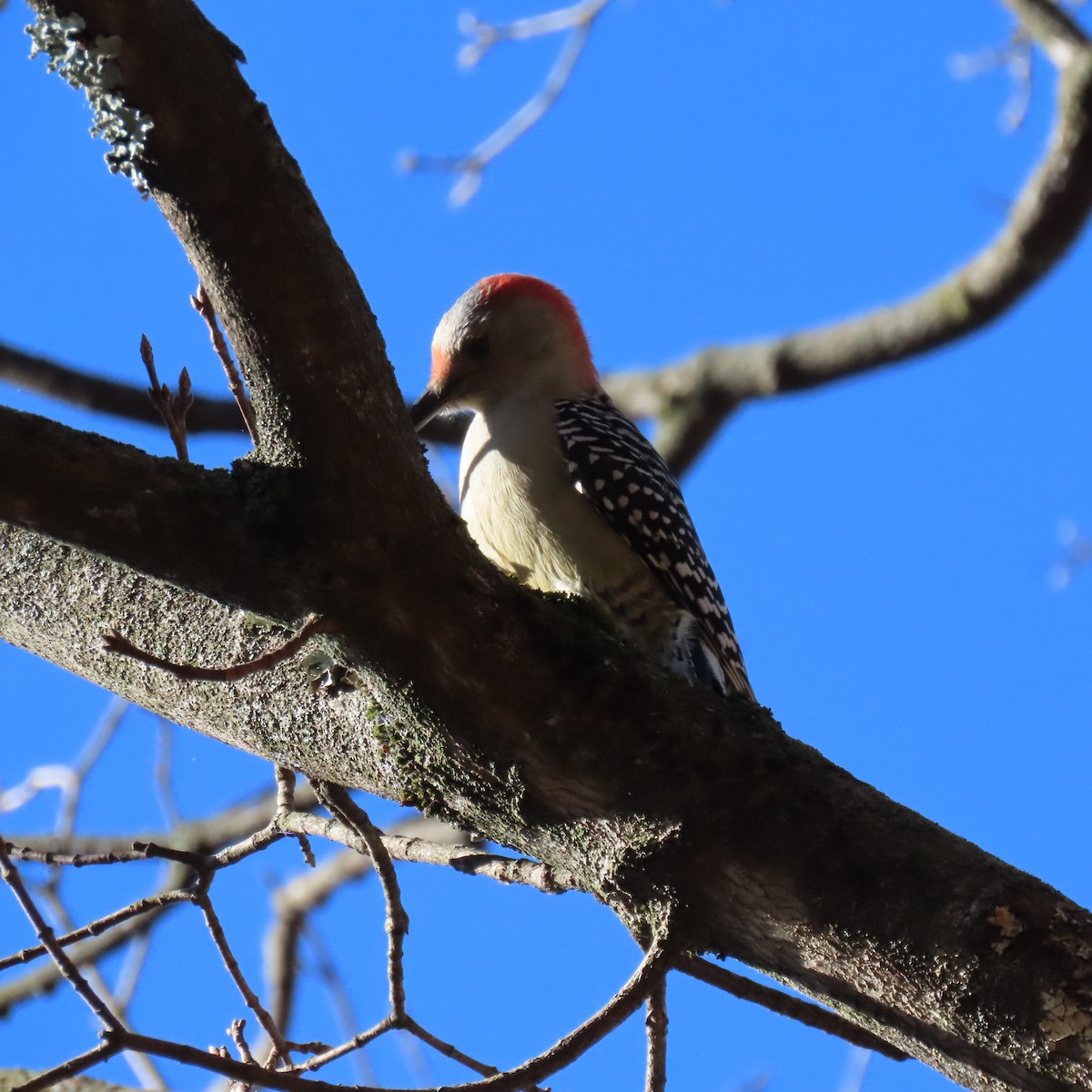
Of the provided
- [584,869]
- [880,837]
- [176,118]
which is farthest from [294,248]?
[880,837]

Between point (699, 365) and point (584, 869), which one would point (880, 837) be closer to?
point (584, 869)

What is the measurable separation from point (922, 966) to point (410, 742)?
3.69ft

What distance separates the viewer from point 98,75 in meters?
2.39

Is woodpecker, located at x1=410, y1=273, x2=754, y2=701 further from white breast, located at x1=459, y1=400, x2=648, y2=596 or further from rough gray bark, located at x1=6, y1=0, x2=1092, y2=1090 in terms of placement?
rough gray bark, located at x1=6, y1=0, x2=1092, y2=1090

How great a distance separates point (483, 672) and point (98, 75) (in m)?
1.32

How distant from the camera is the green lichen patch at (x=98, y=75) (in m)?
2.39

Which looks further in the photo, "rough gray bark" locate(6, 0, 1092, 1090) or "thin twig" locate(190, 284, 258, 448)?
"thin twig" locate(190, 284, 258, 448)

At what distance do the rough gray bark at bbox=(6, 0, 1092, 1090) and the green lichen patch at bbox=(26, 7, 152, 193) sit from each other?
2 cm

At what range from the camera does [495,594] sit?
2.67m

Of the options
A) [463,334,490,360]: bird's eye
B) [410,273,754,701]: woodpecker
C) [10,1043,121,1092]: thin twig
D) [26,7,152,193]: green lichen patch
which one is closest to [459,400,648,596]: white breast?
[410,273,754,701]: woodpecker

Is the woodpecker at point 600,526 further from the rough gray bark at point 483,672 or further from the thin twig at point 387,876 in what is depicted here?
the rough gray bark at point 483,672

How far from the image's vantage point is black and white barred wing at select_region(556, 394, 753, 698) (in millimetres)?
4508

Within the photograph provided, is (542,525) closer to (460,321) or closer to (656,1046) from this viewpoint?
(460,321)

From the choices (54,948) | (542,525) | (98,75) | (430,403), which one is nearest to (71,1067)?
(54,948)
